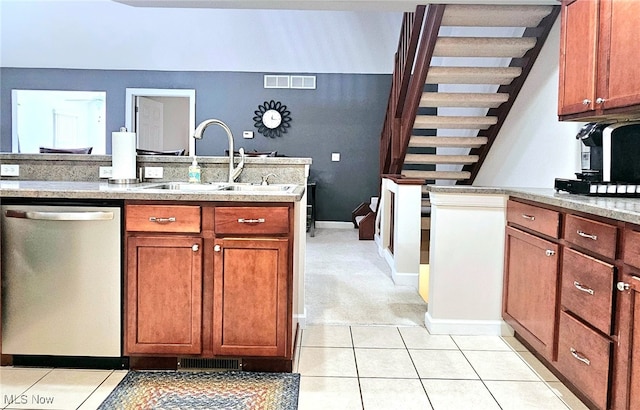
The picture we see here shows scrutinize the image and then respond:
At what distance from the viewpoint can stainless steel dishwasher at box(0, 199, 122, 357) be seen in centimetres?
245

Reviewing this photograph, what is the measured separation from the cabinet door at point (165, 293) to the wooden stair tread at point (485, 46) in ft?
8.66

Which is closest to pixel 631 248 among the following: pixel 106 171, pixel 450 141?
pixel 106 171

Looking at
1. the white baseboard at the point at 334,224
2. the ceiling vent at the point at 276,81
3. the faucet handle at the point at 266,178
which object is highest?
the ceiling vent at the point at 276,81

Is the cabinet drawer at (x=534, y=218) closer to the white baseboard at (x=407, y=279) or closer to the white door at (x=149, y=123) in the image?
the white baseboard at (x=407, y=279)

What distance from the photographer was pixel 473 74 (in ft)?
14.2

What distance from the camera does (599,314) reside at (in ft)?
6.73

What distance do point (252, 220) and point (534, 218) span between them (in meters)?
1.44

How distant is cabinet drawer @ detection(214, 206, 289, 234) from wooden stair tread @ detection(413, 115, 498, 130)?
110 inches

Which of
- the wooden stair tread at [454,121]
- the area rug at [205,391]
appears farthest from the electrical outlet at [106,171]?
the wooden stair tread at [454,121]

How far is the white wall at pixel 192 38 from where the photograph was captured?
7098 mm

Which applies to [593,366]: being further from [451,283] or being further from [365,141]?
[365,141]

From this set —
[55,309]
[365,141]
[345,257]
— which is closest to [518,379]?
[55,309]

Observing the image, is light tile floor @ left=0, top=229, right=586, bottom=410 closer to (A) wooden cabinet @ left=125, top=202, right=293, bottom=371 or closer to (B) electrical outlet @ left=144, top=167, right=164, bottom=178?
(A) wooden cabinet @ left=125, top=202, right=293, bottom=371

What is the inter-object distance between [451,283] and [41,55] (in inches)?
285
